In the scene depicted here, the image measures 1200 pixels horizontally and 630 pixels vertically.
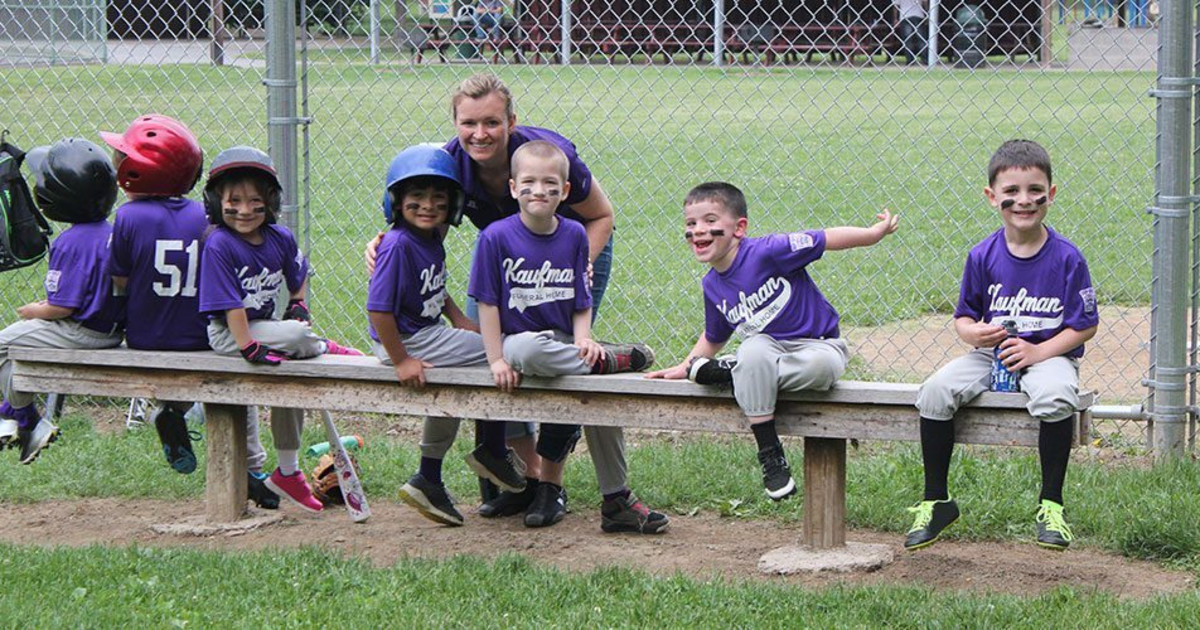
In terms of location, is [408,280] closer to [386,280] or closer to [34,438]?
[386,280]

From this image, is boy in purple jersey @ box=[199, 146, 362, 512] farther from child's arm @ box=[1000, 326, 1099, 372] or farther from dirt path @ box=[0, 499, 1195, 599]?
child's arm @ box=[1000, 326, 1099, 372]

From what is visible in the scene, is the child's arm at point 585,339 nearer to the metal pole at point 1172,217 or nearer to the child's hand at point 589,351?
the child's hand at point 589,351

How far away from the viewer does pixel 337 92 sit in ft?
62.7

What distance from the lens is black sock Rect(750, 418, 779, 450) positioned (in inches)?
193

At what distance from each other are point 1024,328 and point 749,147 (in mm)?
11395

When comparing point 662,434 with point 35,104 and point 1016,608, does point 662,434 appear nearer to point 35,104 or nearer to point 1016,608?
point 1016,608

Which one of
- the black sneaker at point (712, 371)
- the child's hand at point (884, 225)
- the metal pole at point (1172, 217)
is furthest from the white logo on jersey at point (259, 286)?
the metal pole at point (1172, 217)

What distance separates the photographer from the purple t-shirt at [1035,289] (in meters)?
4.75

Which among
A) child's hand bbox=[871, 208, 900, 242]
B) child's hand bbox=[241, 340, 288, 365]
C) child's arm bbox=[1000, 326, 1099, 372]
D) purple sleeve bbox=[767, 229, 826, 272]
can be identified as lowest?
child's hand bbox=[241, 340, 288, 365]

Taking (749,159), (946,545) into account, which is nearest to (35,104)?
(749,159)

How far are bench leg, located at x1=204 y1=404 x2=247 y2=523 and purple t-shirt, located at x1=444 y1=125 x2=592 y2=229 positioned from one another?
1146mm

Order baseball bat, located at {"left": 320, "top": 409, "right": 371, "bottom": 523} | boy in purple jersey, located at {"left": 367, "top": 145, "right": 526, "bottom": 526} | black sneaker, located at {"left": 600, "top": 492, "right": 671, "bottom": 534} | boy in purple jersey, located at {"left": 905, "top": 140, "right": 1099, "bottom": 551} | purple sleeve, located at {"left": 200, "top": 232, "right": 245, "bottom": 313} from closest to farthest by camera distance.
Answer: boy in purple jersey, located at {"left": 905, "top": 140, "right": 1099, "bottom": 551}
boy in purple jersey, located at {"left": 367, "top": 145, "right": 526, "bottom": 526}
purple sleeve, located at {"left": 200, "top": 232, "right": 245, "bottom": 313}
black sneaker, located at {"left": 600, "top": 492, "right": 671, "bottom": 534}
baseball bat, located at {"left": 320, "top": 409, "right": 371, "bottom": 523}

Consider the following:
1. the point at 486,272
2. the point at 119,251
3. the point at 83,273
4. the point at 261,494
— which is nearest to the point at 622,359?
the point at 486,272

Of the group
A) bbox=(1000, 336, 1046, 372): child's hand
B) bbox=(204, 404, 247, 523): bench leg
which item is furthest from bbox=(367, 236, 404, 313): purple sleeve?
bbox=(1000, 336, 1046, 372): child's hand
